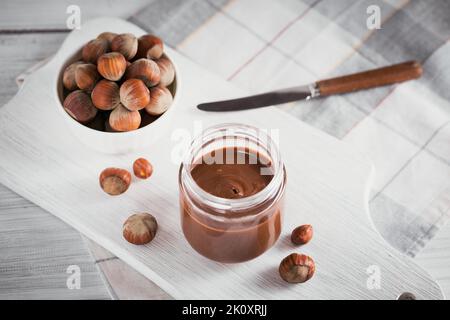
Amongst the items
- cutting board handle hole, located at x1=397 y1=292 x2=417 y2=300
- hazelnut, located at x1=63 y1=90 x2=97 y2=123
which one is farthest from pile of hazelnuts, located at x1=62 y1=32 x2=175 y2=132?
cutting board handle hole, located at x1=397 y1=292 x2=417 y2=300

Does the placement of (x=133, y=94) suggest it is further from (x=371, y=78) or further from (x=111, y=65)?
(x=371, y=78)

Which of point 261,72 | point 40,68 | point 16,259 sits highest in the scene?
point 261,72

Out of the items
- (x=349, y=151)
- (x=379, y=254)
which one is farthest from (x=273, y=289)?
(x=349, y=151)

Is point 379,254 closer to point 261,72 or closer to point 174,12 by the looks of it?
point 261,72

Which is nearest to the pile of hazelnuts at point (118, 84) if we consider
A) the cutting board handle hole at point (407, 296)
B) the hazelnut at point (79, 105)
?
the hazelnut at point (79, 105)

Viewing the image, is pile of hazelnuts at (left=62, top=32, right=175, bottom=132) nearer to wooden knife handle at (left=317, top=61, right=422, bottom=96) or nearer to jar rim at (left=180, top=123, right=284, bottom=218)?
jar rim at (left=180, top=123, right=284, bottom=218)

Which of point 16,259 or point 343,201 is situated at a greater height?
point 343,201

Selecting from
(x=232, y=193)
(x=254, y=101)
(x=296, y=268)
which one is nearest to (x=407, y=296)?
(x=296, y=268)
